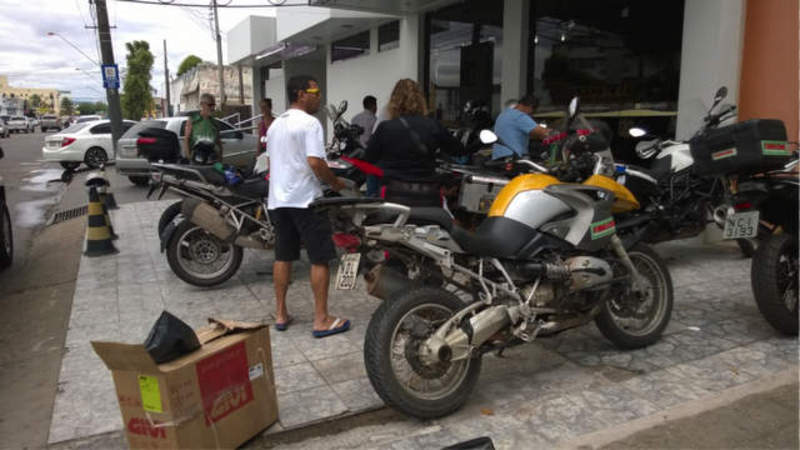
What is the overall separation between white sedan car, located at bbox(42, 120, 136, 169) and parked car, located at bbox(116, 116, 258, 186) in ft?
11.7

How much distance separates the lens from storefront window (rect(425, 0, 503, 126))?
10711mm

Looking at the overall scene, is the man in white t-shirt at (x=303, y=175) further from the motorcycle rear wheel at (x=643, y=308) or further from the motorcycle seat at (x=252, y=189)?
the motorcycle rear wheel at (x=643, y=308)

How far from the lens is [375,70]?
47.4ft

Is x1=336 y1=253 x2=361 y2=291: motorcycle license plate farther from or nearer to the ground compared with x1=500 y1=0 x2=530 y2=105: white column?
nearer to the ground

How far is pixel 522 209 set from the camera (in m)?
3.52

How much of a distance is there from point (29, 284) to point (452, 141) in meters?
4.88

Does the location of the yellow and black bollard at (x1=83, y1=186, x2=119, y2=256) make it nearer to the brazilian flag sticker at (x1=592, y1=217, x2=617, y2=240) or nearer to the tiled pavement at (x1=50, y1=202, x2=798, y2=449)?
the tiled pavement at (x1=50, y1=202, x2=798, y2=449)

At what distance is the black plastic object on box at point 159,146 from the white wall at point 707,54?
5.78 m

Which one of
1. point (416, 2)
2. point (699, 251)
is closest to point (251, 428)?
→ point (699, 251)

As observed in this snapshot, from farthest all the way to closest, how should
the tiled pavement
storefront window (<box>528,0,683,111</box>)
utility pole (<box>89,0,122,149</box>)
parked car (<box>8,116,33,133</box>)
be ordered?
parked car (<box>8,116,33,133</box>) → utility pole (<box>89,0,122,149</box>) → storefront window (<box>528,0,683,111</box>) → the tiled pavement

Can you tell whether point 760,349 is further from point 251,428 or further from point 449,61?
point 449,61

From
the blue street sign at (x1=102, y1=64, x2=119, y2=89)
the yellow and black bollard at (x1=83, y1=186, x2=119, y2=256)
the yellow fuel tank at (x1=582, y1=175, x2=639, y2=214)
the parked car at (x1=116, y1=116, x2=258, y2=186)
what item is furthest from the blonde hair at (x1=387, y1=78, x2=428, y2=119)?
the blue street sign at (x1=102, y1=64, x2=119, y2=89)

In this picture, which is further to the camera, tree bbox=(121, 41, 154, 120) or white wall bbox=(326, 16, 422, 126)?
tree bbox=(121, 41, 154, 120)

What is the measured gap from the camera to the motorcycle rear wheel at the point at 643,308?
4.04m
